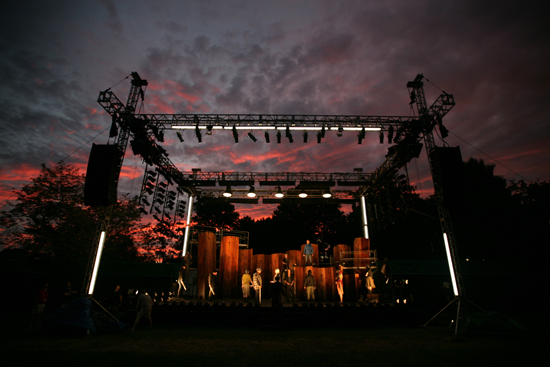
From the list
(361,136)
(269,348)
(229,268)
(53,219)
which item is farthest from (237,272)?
(53,219)

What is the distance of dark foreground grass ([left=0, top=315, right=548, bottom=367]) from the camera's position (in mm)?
4746

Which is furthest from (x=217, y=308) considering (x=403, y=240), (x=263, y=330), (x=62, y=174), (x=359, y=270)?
(x=403, y=240)

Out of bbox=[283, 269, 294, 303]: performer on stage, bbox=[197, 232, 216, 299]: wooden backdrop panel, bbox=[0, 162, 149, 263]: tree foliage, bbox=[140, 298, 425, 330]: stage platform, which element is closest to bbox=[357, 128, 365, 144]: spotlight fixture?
bbox=[283, 269, 294, 303]: performer on stage

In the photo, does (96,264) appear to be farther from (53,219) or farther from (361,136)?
(53,219)

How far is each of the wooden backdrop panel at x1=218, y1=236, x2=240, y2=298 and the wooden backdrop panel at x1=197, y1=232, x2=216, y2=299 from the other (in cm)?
48

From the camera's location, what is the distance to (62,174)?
18031 mm

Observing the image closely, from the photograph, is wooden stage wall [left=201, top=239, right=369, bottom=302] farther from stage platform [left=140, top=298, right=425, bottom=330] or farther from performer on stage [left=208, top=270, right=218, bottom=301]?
stage platform [left=140, top=298, right=425, bottom=330]

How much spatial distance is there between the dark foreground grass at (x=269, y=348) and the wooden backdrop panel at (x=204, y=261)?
3.59 m

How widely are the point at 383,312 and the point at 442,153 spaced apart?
5621 mm

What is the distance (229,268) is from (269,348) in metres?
6.61

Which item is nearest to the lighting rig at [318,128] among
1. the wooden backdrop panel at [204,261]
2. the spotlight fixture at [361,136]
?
the spotlight fixture at [361,136]

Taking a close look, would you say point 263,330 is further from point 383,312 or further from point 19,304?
point 19,304

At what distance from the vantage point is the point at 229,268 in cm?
1196

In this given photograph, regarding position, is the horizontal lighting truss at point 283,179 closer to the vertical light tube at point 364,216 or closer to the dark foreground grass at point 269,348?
the vertical light tube at point 364,216
